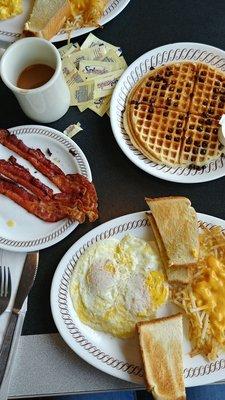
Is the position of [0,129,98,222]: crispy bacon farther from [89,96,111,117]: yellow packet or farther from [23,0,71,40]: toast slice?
[23,0,71,40]: toast slice

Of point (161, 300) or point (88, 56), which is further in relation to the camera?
point (88, 56)

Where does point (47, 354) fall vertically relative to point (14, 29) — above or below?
below

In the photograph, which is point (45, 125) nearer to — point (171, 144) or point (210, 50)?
point (171, 144)

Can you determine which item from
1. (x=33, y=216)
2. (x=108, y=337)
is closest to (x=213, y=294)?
(x=108, y=337)

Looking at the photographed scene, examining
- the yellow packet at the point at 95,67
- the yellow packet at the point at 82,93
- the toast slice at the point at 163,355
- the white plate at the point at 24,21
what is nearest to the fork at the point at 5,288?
the toast slice at the point at 163,355

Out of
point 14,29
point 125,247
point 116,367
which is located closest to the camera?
point 116,367

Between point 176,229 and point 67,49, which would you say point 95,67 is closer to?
point 67,49

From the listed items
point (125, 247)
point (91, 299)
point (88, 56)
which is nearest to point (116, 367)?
point (91, 299)
